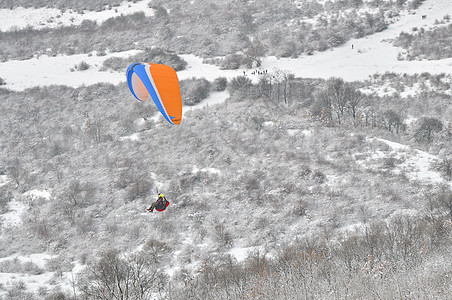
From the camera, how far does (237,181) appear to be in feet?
84.2

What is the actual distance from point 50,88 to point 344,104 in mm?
29042

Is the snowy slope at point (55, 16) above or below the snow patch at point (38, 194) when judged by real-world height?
above

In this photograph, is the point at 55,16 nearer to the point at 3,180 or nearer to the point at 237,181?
the point at 3,180

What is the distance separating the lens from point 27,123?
36.7m

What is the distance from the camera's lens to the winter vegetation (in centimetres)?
1463

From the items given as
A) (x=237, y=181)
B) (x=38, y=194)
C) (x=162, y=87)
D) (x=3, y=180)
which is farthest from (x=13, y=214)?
(x=162, y=87)

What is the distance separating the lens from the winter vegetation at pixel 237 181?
1463cm

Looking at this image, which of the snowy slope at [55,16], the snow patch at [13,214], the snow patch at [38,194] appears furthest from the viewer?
the snowy slope at [55,16]

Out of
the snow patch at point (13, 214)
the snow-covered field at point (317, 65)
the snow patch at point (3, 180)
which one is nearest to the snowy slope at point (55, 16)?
the snow-covered field at point (317, 65)

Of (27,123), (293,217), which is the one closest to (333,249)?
(293,217)

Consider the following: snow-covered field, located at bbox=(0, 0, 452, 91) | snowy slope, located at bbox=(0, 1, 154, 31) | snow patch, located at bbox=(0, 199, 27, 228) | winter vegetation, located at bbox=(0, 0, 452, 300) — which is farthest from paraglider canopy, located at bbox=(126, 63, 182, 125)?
snowy slope, located at bbox=(0, 1, 154, 31)

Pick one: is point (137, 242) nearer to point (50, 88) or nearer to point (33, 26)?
point (50, 88)

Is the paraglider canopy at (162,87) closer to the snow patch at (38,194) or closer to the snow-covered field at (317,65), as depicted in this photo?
the snow patch at (38,194)

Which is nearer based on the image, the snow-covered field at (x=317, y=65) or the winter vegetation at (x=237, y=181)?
the winter vegetation at (x=237, y=181)
